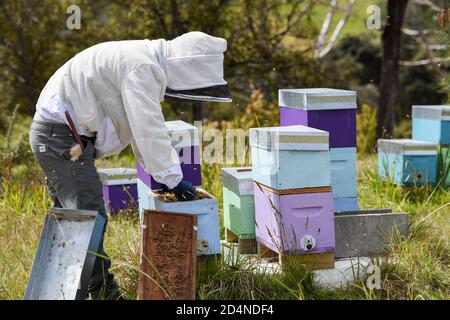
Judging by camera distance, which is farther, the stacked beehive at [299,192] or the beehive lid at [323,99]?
the beehive lid at [323,99]

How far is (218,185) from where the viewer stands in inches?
227

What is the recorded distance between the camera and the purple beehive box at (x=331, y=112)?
466 centimetres

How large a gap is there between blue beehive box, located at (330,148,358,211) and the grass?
1.45 feet

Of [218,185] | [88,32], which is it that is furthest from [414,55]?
[218,185]

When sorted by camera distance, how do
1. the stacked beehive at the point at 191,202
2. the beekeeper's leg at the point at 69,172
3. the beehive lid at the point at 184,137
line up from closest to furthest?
the beekeeper's leg at the point at 69,172
the stacked beehive at the point at 191,202
the beehive lid at the point at 184,137

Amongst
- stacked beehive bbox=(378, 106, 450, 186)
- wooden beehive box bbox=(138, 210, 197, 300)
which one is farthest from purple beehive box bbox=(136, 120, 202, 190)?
stacked beehive bbox=(378, 106, 450, 186)

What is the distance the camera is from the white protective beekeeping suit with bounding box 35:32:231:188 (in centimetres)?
371

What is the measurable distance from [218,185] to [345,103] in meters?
1.45

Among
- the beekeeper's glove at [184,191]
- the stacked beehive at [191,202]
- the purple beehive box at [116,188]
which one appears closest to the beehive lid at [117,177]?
the purple beehive box at [116,188]

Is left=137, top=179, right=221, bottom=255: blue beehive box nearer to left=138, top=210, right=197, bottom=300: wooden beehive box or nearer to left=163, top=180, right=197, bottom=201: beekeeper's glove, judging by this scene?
left=163, top=180, right=197, bottom=201: beekeeper's glove

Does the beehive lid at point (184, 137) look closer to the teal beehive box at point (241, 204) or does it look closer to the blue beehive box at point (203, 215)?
the teal beehive box at point (241, 204)

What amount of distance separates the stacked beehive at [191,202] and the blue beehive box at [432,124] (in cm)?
259

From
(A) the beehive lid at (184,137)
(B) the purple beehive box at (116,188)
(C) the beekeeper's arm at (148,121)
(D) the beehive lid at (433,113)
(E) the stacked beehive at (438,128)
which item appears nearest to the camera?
(C) the beekeeper's arm at (148,121)

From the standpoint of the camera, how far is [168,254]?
3812 millimetres
